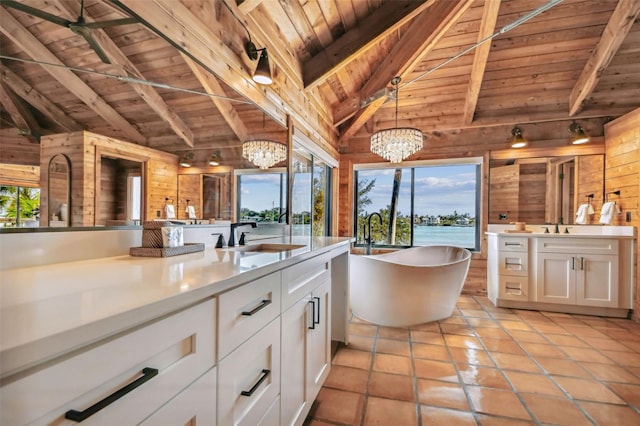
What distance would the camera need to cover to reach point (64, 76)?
105 centimetres

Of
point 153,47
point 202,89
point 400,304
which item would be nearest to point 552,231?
point 400,304

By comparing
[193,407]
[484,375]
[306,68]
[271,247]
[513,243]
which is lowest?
[484,375]

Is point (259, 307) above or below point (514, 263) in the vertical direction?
above

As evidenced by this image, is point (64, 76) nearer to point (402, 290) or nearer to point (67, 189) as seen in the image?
point (67, 189)

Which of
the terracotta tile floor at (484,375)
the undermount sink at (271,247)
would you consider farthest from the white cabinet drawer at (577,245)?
the undermount sink at (271,247)

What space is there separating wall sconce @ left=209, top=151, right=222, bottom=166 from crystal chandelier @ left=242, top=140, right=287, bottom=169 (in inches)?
11.4

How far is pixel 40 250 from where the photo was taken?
3.29 ft

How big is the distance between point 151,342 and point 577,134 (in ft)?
16.0

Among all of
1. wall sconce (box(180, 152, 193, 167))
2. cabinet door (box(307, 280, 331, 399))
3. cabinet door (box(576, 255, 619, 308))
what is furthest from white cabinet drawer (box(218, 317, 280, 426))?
cabinet door (box(576, 255, 619, 308))

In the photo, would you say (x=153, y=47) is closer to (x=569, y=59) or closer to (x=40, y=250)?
(x=40, y=250)

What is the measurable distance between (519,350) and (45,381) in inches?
119

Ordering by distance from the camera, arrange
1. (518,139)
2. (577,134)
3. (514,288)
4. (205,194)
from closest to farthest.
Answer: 1. (205,194)
2. (514,288)
3. (577,134)
4. (518,139)

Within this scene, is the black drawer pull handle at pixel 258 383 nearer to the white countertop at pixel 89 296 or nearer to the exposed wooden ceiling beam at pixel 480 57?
the white countertop at pixel 89 296

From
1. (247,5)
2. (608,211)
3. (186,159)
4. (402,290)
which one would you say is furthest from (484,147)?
(186,159)
